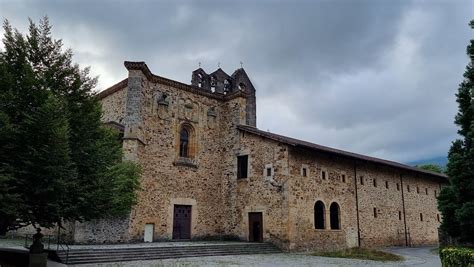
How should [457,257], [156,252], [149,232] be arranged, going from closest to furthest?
[457,257] → [156,252] → [149,232]

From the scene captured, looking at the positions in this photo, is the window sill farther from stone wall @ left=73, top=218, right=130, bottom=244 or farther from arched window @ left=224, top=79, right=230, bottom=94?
arched window @ left=224, top=79, right=230, bottom=94

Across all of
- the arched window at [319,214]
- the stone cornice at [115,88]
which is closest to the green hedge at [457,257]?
the arched window at [319,214]

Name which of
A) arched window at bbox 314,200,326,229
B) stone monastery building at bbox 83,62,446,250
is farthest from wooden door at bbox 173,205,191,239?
arched window at bbox 314,200,326,229

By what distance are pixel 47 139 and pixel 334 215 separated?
17.8 metres

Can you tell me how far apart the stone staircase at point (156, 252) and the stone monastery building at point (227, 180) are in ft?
6.32

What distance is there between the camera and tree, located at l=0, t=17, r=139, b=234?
376 inches

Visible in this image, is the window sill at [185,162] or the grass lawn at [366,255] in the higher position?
the window sill at [185,162]

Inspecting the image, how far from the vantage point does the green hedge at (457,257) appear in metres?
9.21

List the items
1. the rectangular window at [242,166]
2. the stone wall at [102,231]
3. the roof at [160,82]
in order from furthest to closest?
the rectangular window at [242,166] < the roof at [160,82] < the stone wall at [102,231]

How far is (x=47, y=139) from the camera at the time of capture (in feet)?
32.4

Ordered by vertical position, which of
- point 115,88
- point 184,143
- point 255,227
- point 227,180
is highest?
point 115,88

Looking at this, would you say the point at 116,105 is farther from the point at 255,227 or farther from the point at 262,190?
the point at 255,227

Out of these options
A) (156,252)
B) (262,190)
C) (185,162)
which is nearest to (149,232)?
(185,162)

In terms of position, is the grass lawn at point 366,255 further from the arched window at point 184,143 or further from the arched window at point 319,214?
the arched window at point 184,143
